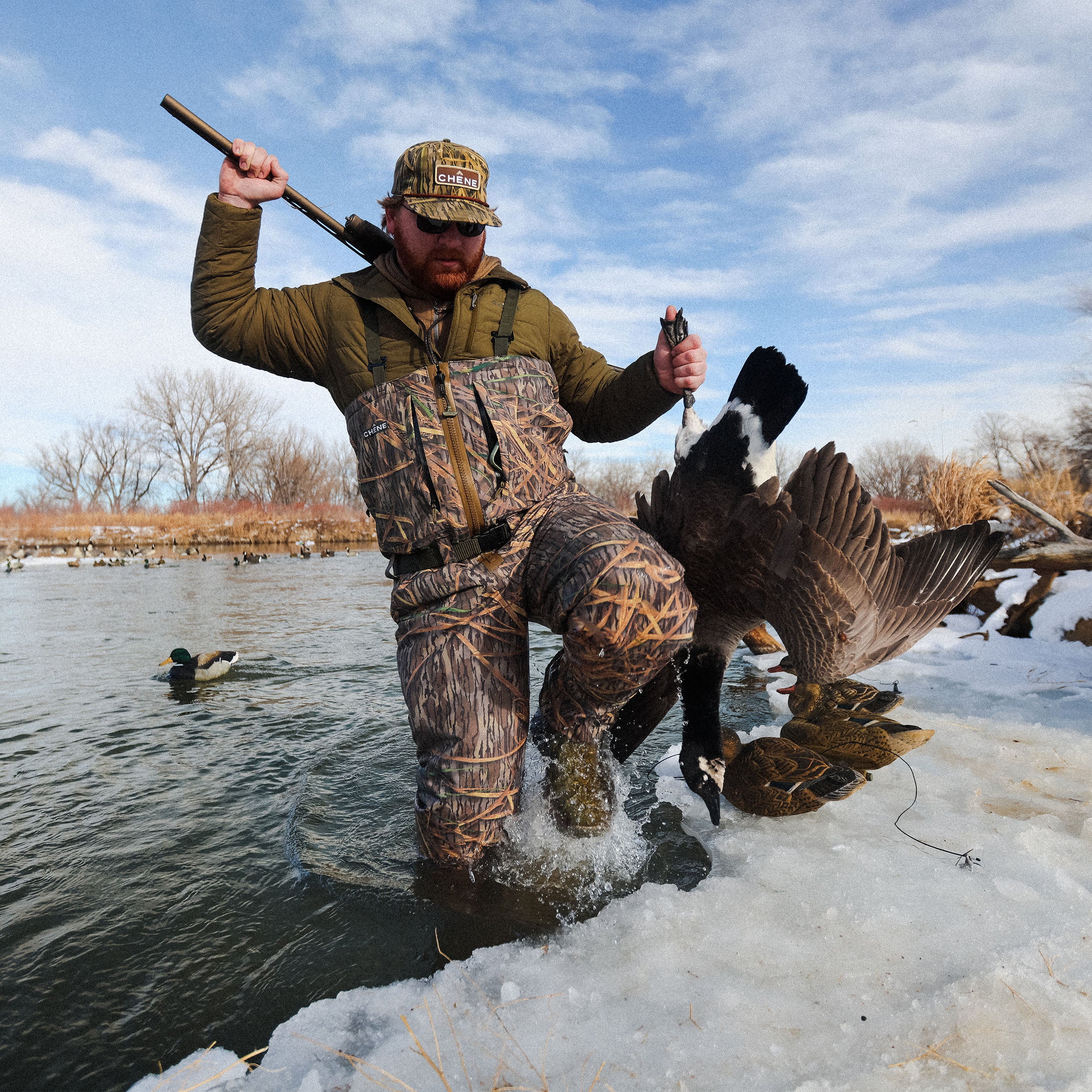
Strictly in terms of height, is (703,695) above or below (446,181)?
below

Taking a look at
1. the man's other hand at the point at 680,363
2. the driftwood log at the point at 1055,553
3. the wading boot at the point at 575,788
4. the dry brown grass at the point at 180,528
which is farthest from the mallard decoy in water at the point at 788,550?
the dry brown grass at the point at 180,528

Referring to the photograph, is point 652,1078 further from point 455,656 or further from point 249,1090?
point 455,656

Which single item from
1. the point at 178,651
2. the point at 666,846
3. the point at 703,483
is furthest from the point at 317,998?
the point at 178,651

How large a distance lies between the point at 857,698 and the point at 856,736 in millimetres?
839

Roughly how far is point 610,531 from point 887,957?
1.49 metres

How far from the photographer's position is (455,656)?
8.13 ft

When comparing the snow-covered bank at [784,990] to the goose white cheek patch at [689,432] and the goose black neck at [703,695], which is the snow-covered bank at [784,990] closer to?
the goose black neck at [703,695]

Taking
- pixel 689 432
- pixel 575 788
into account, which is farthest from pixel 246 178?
pixel 575 788

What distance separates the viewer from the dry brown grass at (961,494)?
8.98m

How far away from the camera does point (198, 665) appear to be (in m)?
5.81

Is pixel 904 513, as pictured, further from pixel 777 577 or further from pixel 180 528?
pixel 180 528

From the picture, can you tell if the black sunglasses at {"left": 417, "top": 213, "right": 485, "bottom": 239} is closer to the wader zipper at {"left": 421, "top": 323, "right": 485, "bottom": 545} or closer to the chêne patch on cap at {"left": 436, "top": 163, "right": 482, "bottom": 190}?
the chêne patch on cap at {"left": 436, "top": 163, "right": 482, "bottom": 190}

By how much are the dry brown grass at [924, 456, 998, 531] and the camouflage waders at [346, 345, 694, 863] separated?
8.35 m

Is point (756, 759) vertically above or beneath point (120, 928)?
above
